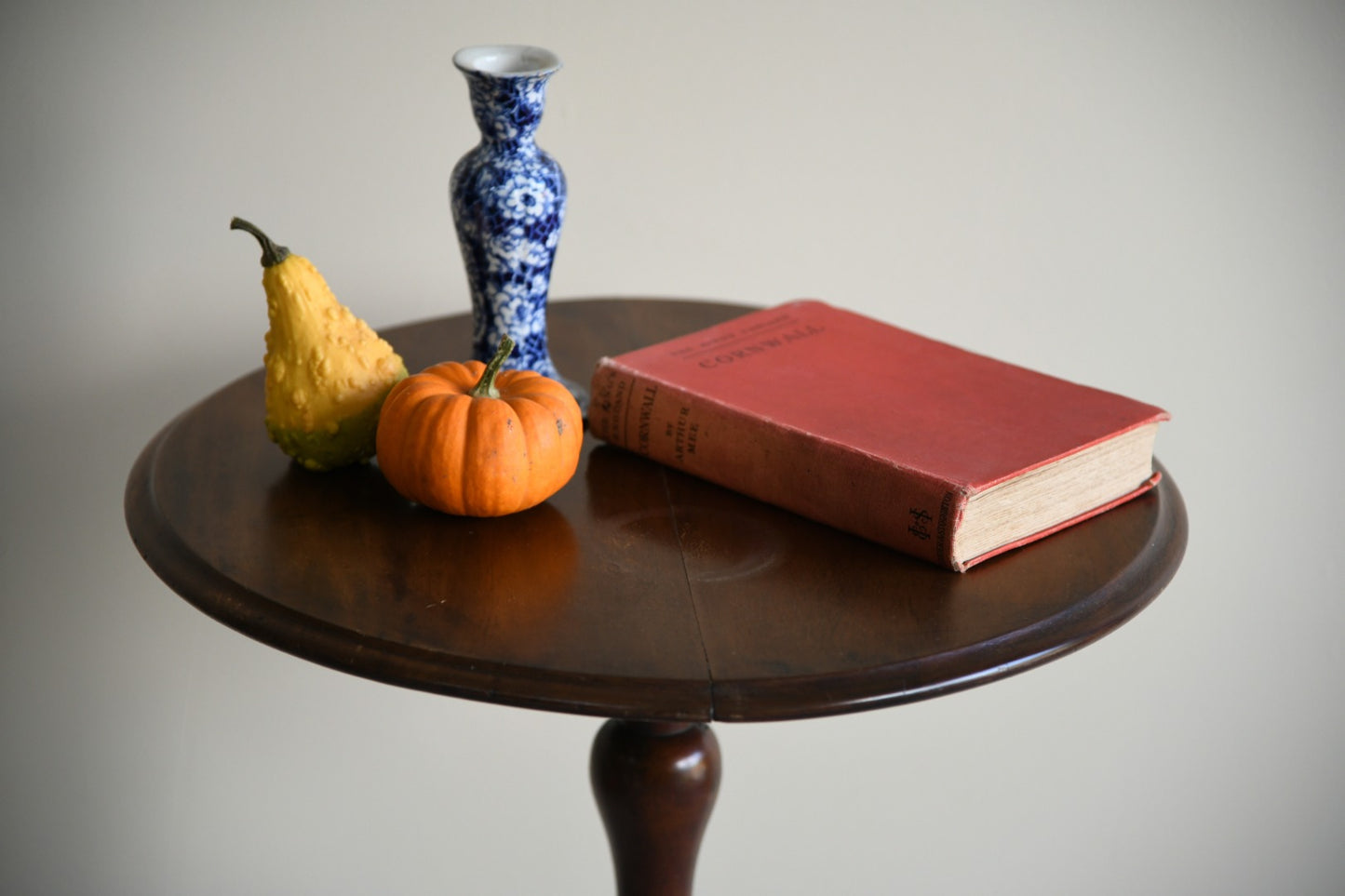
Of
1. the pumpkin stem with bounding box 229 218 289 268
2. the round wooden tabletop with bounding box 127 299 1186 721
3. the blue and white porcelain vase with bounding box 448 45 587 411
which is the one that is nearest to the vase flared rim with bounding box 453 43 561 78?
the blue and white porcelain vase with bounding box 448 45 587 411

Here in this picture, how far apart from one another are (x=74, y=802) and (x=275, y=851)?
9.5 inches

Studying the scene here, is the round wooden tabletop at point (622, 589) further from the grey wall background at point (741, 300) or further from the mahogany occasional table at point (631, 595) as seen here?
the grey wall background at point (741, 300)

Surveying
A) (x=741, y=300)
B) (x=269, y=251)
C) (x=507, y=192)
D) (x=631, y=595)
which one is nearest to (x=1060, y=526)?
(x=631, y=595)

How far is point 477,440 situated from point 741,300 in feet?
2.54

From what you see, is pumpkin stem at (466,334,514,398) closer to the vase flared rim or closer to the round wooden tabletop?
the round wooden tabletop

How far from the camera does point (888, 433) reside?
855 mm

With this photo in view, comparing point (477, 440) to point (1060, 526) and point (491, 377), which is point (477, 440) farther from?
point (1060, 526)

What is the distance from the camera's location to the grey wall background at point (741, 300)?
1322 millimetres

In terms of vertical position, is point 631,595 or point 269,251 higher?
point 269,251

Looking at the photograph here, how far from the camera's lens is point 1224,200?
1.47m

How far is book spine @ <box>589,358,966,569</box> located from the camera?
0.79 m

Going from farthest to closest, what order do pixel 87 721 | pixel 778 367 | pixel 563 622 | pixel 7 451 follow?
pixel 87 721, pixel 7 451, pixel 778 367, pixel 563 622

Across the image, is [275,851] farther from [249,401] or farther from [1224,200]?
[1224,200]

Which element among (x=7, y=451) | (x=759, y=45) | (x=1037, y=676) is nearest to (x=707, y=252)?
(x=759, y=45)
